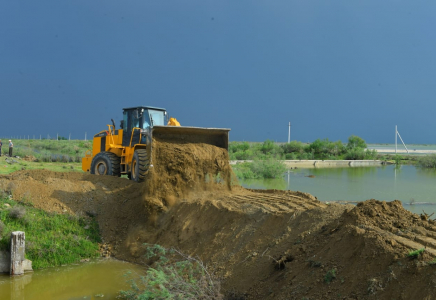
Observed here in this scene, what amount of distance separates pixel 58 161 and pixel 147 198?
22.9m

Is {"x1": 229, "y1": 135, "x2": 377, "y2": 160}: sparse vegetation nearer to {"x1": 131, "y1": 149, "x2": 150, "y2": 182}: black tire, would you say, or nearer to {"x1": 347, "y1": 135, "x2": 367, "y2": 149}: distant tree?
{"x1": 347, "y1": 135, "x2": 367, "y2": 149}: distant tree

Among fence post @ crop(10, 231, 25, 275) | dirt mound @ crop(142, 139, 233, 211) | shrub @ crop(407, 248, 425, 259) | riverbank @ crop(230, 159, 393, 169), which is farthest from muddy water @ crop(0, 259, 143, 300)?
riverbank @ crop(230, 159, 393, 169)

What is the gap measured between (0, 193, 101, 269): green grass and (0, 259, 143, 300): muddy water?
330mm

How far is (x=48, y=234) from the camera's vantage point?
29.7 ft

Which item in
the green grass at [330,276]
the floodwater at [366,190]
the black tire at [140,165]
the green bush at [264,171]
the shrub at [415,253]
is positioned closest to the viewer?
the shrub at [415,253]

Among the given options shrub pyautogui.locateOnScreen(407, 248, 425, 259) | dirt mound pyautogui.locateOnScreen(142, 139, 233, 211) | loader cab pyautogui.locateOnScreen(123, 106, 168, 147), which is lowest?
shrub pyautogui.locateOnScreen(407, 248, 425, 259)

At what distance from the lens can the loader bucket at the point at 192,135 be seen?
1033 cm

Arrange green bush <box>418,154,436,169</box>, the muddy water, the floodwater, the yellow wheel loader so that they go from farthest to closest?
green bush <box>418,154,436,169</box> < the floodwater < the yellow wheel loader < the muddy water

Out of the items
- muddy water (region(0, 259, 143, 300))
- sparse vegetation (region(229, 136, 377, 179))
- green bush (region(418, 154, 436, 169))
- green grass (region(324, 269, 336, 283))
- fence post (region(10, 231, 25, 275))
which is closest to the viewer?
green grass (region(324, 269, 336, 283))

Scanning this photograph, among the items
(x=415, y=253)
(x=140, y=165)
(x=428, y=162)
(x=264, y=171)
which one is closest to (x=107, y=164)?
(x=140, y=165)

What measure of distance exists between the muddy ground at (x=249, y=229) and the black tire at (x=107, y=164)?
1.62 metres

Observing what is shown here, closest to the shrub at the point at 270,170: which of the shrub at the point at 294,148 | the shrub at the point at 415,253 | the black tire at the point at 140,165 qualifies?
the black tire at the point at 140,165

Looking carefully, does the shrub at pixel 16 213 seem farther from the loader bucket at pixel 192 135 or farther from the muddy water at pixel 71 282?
the loader bucket at pixel 192 135

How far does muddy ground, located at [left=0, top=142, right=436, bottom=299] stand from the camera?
4.87 m
